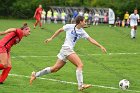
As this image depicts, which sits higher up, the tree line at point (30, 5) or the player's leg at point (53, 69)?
the player's leg at point (53, 69)

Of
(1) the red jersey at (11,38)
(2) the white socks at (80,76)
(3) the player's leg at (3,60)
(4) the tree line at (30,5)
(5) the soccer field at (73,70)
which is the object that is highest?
(1) the red jersey at (11,38)

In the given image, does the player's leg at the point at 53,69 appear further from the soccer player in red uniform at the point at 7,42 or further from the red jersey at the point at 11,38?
the red jersey at the point at 11,38

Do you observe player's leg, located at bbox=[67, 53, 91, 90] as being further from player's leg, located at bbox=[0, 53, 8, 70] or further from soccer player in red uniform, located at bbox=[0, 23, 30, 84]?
player's leg, located at bbox=[0, 53, 8, 70]

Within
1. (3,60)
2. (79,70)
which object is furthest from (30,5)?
(79,70)

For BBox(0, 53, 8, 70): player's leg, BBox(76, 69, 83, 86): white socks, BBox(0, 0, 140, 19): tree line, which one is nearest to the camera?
BBox(76, 69, 83, 86): white socks

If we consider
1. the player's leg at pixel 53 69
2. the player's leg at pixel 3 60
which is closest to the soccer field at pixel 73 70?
the player's leg at pixel 53 69

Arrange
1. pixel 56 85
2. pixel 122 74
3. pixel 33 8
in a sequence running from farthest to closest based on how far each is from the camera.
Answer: pixel 33 8 → pixel 122 74 → pixel 56 85

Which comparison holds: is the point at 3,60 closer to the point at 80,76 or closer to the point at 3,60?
the point at 3,60

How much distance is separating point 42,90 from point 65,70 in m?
4.27

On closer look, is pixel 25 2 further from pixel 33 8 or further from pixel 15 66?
pixel 15 66

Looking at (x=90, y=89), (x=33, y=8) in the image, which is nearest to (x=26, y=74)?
(x=90, y=89)

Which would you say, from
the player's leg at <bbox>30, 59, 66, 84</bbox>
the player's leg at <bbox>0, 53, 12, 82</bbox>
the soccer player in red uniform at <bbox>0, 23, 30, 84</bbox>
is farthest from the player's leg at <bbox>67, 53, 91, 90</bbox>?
the player's leg at <bbox>0, 53, 12, 82</bbox>

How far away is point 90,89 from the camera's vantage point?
→ 12781 millimetres

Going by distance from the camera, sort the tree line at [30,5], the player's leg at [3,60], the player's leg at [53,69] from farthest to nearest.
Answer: the tree line at [30,5], the player's leg at [53,69], the player's leg at [3,60]
